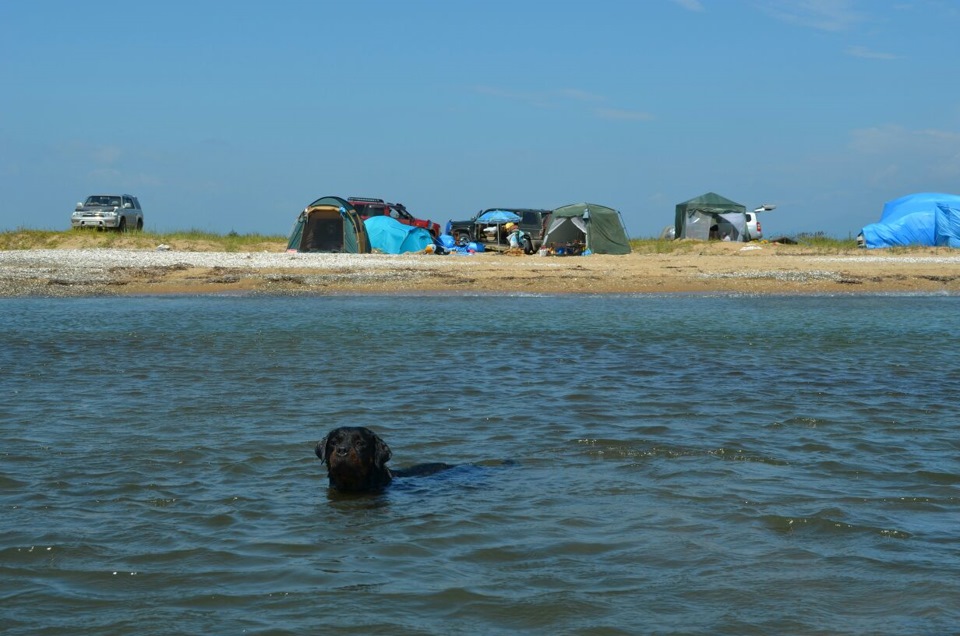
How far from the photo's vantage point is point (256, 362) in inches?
519

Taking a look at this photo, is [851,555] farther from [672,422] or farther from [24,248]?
[24,248]

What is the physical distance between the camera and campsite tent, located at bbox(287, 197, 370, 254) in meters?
32.3

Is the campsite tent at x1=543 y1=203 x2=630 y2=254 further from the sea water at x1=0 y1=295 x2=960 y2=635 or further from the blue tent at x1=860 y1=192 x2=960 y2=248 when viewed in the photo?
the sea water at x1=0 y1=295 x2=960 y2=635

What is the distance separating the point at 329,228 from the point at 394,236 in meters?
1.98

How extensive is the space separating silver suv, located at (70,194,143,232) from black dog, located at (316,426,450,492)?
31.7 metres

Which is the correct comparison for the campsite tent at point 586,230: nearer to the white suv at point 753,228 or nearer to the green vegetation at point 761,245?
the green vegetation at point 761,245

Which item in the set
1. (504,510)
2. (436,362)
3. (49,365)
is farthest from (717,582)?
(49,365)

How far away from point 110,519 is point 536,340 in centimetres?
939

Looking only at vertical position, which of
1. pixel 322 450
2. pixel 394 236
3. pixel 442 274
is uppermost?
pixel 394 236

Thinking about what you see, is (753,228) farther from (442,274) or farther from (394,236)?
(442,274)

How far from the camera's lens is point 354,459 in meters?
6.86

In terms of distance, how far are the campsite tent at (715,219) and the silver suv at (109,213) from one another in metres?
20.7

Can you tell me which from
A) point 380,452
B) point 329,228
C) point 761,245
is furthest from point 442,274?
point 380,452

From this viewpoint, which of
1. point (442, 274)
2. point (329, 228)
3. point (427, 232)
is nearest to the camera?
point (442, 274)
